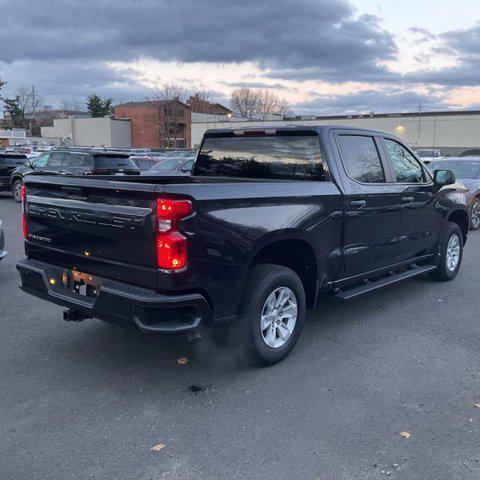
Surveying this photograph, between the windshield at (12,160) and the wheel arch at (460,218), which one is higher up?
the windshield at (12,160)

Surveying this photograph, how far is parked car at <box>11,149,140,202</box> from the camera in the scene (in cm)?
1514

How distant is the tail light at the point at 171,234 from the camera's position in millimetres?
3535

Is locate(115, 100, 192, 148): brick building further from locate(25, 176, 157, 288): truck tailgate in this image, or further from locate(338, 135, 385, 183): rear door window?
locate(25, 176, 157, 288): truck tailgate

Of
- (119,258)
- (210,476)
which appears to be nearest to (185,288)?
(119,258)

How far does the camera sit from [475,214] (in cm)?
1249

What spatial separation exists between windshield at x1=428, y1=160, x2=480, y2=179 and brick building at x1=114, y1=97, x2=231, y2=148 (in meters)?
63.7

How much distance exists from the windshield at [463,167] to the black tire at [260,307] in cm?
957

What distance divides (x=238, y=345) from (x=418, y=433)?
4.86 feet

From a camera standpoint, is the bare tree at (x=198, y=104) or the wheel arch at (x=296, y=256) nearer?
the wheel arch at (x=296, y=256)

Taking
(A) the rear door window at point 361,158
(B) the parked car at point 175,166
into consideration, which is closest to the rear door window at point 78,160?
(B) the parked car at point 175,166

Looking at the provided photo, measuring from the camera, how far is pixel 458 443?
3.34 m

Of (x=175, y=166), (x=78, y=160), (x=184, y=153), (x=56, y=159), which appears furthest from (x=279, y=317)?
(x=184, y=153)

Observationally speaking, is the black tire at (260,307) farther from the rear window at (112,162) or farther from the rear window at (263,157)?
the rear window at (112,162)

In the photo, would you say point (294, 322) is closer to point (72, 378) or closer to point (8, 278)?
point (72, 378)
